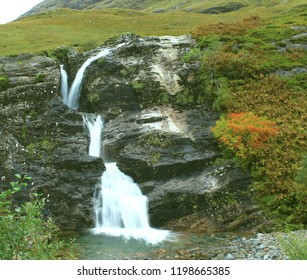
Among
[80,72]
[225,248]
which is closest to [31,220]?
[225,248]

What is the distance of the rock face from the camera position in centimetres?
1995

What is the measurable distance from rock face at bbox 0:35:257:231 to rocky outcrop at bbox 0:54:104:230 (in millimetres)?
58

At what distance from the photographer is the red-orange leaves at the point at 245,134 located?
2105 centimetres

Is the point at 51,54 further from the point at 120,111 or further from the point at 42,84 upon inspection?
the point at 120,111

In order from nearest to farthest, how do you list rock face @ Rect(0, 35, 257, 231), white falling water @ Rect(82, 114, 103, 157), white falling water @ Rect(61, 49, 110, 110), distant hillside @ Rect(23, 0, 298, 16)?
rock face @ Rect(0, 35, 257, 231) < white falling water @ Rect(82, 114, 103, 157) < white falling water @ Rect(61, 49, 110, 110) < distant hillside @ Rect(23, 0, 298, 16)

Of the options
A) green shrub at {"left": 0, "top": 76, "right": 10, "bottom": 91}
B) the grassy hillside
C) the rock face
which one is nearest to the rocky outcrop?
the rock face

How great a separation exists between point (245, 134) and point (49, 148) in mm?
12143

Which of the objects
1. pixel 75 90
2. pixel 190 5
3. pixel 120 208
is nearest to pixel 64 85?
pixel 75 90

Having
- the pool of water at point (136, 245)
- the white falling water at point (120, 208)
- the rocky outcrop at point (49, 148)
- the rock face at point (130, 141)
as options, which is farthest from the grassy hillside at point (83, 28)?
the pool of water at point (136, 245)

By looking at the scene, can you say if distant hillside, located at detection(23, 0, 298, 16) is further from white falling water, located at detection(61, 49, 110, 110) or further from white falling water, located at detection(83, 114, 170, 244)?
white falling water, located at detection(83, 114, 170, 244)

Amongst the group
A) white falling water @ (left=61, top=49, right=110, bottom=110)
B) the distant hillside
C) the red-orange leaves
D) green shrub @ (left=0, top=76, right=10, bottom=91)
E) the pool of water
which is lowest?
the pool of water

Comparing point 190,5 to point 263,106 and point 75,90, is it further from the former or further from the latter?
point 263,106

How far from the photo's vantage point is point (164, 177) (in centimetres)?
2123

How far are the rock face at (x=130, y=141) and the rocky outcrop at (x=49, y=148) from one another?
0.19ft
